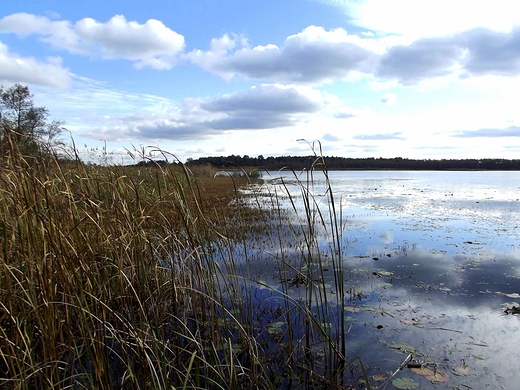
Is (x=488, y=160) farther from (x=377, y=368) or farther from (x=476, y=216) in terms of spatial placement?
(x=377, y=368)

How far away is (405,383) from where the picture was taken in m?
3.29

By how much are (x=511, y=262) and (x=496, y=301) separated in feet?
9.35

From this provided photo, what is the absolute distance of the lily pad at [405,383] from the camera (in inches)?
127

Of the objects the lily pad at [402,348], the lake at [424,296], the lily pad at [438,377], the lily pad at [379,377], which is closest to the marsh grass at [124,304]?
the lily pad at [379,377]

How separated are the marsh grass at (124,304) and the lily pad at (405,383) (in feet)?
1.62

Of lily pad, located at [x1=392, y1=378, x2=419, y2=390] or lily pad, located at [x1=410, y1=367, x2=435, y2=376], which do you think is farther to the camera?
lily pad, located at [x1=410, y1=367, x2=435, y2=376]

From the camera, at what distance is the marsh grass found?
234 centimetres

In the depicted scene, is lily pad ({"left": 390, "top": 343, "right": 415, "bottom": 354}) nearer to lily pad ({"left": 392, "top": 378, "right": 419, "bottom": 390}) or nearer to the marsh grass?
lily pad ({"left": 392, "top": 378, "right": 419, "bottom": 390})

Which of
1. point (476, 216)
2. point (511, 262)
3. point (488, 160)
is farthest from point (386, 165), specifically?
point (511, 262)

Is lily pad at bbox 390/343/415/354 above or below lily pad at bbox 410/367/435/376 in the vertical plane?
above

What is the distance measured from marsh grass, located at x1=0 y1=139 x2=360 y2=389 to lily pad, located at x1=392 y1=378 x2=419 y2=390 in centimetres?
49

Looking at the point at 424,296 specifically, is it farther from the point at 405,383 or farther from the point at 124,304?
the point at 124,304

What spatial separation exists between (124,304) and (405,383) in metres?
2.76

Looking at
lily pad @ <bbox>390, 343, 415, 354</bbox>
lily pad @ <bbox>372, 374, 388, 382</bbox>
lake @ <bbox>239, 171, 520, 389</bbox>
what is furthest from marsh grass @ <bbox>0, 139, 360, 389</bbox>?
lily pad @ <bbox>390, 343, 415, 354</bbox>
